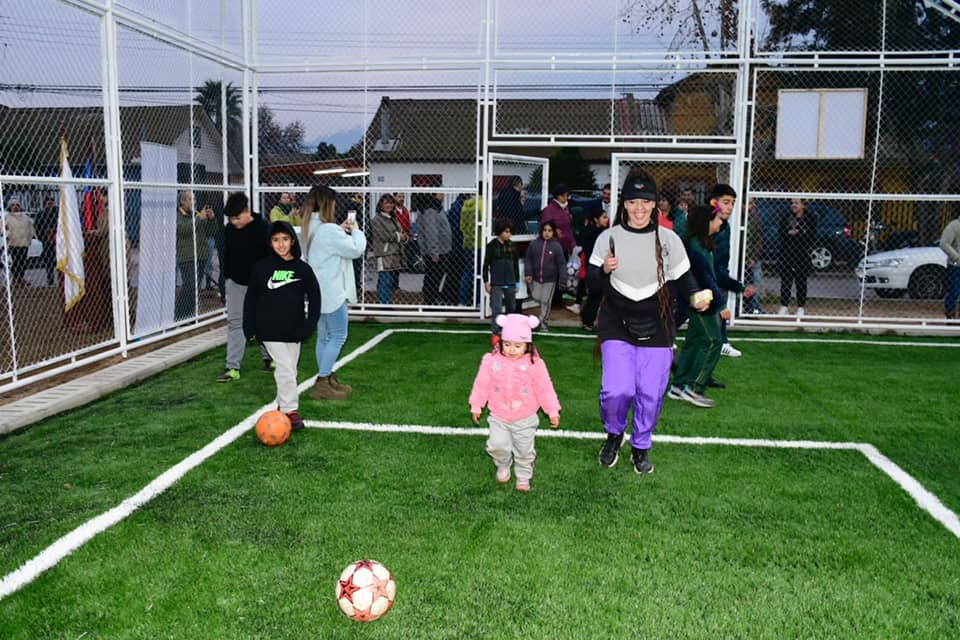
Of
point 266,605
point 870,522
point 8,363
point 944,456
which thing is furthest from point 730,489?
point 8,363

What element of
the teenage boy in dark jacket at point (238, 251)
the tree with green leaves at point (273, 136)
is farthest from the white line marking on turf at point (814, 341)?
the tree with green leaves at point (273, 136)

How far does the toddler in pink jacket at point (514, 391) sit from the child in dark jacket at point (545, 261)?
6.59 meters

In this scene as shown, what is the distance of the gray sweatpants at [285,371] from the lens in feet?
21.0

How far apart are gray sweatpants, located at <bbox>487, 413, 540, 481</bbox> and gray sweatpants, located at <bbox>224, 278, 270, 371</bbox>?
4.18 meters

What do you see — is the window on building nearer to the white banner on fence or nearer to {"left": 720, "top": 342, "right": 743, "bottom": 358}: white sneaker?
{"left": 720, "top": 342, "right": 743, "bottom": 358}: white sneaker

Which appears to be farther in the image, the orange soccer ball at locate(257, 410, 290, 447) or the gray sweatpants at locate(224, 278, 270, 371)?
the gray sweatpants at locate(224, 278, 270, 371)

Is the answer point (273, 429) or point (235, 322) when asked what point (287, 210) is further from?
point (273, 429)

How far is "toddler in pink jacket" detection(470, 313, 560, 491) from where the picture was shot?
200 inches

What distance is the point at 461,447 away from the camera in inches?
245

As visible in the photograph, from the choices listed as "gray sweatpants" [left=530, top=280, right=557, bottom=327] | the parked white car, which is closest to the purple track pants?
"gray sweatpants" [left=530, top=280, right=557, bottom=327]

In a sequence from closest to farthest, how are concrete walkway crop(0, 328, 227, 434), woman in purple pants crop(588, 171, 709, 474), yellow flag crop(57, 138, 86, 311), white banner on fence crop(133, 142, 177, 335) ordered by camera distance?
1. woman in purple pants crop(588, 171, 709, 474)
2. concrete walkway crop(0, 328, 227, 434)
3. yellow flag crop(57, 138, 86, 311)
4. white banner on fence crop(133, 142, 177, 335)

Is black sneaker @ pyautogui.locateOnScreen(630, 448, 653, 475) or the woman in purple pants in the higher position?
the woman in purple pants

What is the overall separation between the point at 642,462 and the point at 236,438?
10.5ft

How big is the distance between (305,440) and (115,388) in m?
2.97
